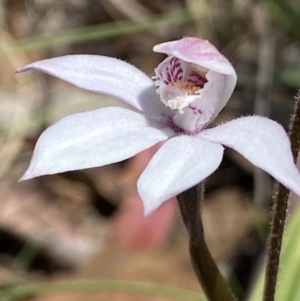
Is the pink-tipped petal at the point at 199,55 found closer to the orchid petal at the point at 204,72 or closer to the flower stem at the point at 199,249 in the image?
the orchid petal at the point at 204,72

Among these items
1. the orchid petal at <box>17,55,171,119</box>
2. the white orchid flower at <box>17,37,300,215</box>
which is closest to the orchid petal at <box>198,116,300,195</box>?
the white orchid flower at <box>17,37,300,215</box>

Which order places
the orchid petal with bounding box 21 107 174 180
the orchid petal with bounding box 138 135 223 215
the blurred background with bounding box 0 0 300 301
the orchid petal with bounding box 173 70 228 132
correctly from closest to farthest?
the orchid petal with bounding box 138 135 223 215 → the orchid petal with bounding box 21 107 174 180 → the orchid petal with bounding box 173 70 228 132 → the blurred background with bounding box 0 0 300 301

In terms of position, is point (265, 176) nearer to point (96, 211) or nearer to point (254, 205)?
point (254, 205)

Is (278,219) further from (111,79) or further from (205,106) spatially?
(111,79)

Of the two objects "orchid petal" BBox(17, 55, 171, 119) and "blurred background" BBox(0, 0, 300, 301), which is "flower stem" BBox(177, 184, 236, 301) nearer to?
"orchid petal" BBox(17, 55, 171, 119)

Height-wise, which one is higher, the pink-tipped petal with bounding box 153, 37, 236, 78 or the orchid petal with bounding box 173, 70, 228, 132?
the pink-tipped petal with bounding box 153, 37, 236, 78

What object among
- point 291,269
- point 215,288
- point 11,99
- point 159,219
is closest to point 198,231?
point 215,288

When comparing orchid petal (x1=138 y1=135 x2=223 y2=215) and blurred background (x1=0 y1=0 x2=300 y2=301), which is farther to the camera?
blurred background (x1=0 y1=0 x2=300 y2=301)

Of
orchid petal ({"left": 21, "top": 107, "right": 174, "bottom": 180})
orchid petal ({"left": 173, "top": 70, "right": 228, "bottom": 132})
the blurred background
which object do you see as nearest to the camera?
orchid petal ({"left": 21, "top": 107, "right": 174, "bottom": 180})
